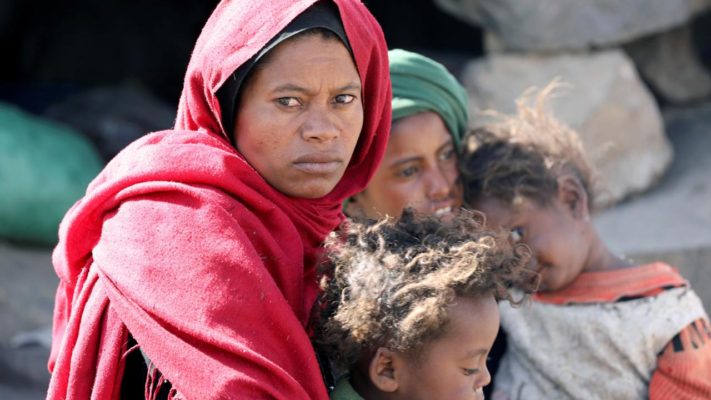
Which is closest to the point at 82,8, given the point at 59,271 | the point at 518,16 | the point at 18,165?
the point at 18,165

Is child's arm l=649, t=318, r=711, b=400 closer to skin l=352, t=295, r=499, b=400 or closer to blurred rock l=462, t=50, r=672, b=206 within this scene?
skin l=352, t=295, r=499, b=400

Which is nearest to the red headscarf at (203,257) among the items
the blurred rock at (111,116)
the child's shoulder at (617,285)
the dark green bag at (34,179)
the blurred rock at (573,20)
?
the child's shoulder at (617,285)

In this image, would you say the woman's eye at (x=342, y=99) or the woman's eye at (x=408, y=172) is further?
the woman's eye at (x=408, y=172)

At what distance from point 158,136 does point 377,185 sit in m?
0.96

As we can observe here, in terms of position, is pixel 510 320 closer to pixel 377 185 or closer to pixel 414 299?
pixel 377 185

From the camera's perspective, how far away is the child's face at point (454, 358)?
1.98 metres

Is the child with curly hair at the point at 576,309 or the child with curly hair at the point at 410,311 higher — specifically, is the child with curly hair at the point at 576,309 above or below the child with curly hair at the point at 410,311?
below

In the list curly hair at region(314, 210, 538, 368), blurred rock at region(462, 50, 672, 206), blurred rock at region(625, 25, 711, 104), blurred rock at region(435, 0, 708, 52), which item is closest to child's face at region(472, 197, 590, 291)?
curly hair at region(314, 210, 538, 368)

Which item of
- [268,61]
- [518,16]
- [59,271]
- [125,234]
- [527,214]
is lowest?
[518,16]

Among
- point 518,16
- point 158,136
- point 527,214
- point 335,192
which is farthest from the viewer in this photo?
point 518,16

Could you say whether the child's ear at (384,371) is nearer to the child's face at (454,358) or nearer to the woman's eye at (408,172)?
the child's face at (454,358)

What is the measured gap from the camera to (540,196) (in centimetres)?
280

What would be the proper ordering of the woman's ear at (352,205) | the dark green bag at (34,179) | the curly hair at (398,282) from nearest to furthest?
the curly hair at (398,282)
the woman's ear at (352,205)
the dark green bag at (34,179)

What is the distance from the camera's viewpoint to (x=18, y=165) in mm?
5527
